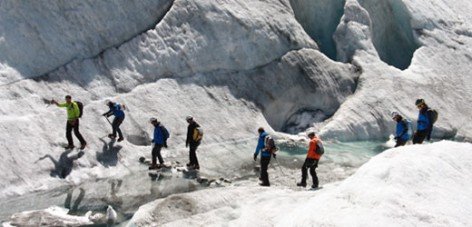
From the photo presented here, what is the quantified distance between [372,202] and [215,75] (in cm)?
1603

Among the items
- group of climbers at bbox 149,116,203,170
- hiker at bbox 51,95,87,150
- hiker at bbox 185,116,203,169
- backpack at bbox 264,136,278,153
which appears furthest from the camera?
hiker at bbox 185,116,203,169

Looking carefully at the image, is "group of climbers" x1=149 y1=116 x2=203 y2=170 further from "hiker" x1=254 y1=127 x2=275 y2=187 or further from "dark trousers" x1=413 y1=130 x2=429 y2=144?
"dark trousers" x1=413 y1=130 x2=429 y2=144

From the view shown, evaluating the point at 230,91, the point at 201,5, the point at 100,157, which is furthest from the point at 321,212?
the point at 201,5

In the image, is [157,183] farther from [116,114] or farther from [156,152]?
[116,114]

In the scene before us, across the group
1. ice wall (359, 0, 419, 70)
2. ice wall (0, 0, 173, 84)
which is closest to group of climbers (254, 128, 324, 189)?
ice wall (0, 0, 173, 84)

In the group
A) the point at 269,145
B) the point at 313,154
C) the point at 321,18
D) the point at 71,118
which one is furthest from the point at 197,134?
the point at 321,18

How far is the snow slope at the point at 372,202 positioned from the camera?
11742 mm

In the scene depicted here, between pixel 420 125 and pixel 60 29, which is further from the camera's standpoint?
pixel 60 29

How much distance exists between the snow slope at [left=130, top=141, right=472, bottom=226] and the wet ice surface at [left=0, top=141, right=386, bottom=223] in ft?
8.16

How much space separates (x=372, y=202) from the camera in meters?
12.1

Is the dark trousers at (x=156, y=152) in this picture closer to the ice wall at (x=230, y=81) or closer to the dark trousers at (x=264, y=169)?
Result: the ice wall at (x=230, y=81)

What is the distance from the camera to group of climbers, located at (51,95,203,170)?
20.4 metres

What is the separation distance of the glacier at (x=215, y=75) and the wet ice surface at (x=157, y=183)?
1.28ft

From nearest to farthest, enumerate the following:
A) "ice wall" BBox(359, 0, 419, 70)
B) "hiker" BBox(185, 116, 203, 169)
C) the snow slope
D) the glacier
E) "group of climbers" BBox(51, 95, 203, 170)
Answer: the snow slope < "group of climbers" BBox(51, 95, 203, 170) < "hiker" BBox(185, 116, 203, 169) < the glacier < "ice wall" BBox(359, 0, 419, 70)
